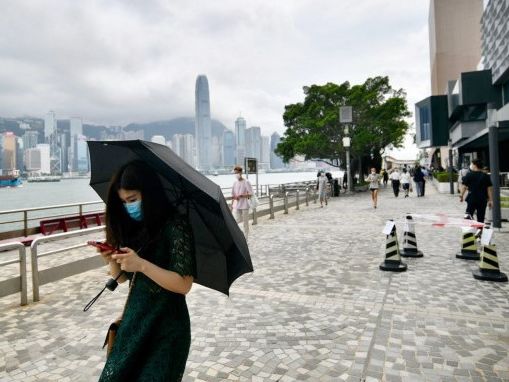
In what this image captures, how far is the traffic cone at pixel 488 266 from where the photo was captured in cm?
541

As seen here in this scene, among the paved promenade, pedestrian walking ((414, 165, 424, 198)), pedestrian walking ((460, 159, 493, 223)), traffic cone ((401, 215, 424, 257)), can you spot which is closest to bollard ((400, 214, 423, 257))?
traffic cone ((401, 215, 424, 257))

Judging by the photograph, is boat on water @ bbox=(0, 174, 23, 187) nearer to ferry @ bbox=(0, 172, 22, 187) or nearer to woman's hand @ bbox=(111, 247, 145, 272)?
ferry @ bbox=(0, 172, 22, 187)

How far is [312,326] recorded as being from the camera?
13.0ft

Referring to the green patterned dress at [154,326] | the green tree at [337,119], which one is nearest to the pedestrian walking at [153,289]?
the green patterned dress at [154,326]

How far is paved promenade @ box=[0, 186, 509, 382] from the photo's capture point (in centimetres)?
309

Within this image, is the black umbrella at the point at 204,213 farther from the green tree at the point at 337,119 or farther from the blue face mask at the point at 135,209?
the green tree at the point at 337,119

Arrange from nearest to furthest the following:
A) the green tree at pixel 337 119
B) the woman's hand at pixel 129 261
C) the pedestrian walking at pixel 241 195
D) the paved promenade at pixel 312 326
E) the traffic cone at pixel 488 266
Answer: the woman's hand at pixel 129 261
the paved promenade at pixel 312 326
the traffic cone at pixel 488 266
the pedestrian walking at pixel 241 195
the green tree at pixel 337 119

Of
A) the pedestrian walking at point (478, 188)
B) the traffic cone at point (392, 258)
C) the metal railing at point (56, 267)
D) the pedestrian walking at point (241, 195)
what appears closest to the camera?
the metal railing at point (56, 267)

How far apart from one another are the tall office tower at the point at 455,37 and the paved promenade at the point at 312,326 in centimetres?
9464

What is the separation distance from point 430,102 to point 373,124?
22.3 m

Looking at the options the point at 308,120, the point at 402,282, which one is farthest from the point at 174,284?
the point at 308,120

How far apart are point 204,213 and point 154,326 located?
57 centimetres

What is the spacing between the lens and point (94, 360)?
3.31 m

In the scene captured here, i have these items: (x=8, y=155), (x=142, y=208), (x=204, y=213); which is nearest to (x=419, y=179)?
(x=204, y=213)
